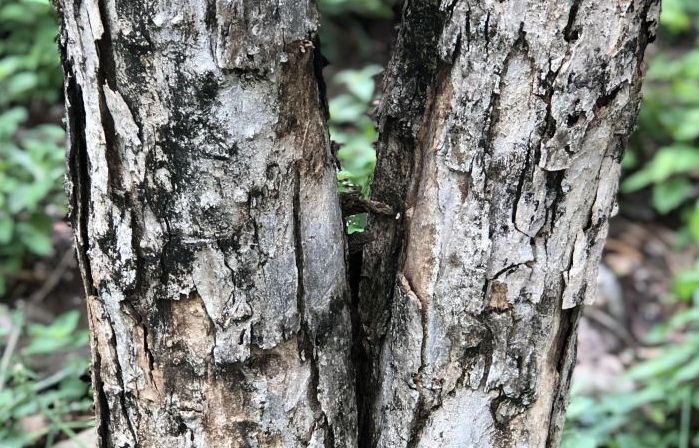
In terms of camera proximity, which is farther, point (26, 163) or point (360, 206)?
point (26, 163)

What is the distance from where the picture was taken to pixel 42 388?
227 centimetres

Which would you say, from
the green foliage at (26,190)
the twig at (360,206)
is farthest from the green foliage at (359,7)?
the twig at (360,206)

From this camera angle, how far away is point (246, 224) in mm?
979

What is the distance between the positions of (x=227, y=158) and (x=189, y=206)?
8 centimetres

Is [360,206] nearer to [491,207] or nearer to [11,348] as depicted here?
[491,207]

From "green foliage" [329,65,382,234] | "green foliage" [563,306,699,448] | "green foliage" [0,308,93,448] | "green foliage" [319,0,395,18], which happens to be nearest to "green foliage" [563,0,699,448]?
"green foliage" [563,306,699,448]

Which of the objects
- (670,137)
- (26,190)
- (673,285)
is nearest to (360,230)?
(26,190)

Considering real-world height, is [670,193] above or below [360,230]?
above

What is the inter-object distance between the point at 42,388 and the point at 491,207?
5.75ft

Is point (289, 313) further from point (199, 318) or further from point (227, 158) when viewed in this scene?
point (227, 158)

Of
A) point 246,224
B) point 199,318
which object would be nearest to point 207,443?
point 199,318

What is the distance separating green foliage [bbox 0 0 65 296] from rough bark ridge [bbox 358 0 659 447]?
183 centimetres

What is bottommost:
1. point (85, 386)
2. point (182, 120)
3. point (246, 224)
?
point (85, 386)

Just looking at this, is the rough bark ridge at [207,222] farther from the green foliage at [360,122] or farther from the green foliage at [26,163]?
the green foliage at [26,163]
